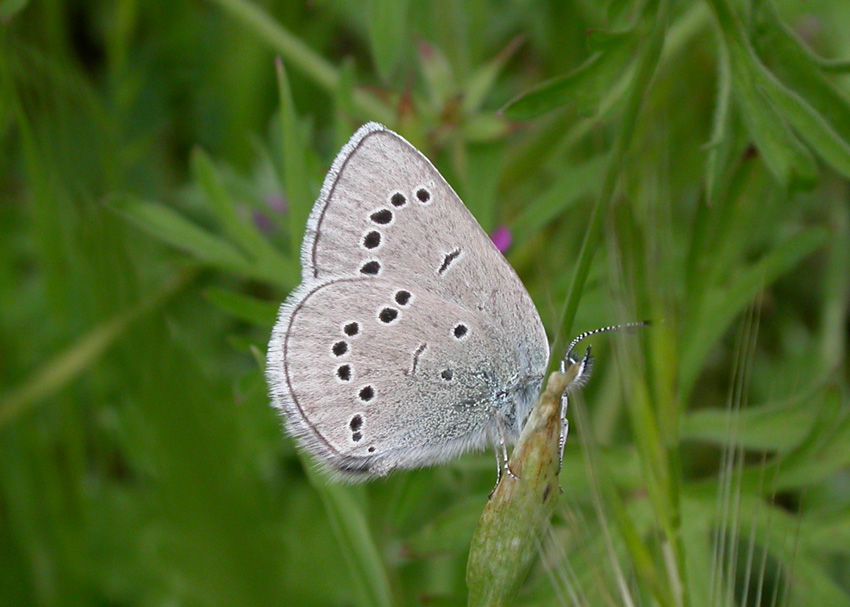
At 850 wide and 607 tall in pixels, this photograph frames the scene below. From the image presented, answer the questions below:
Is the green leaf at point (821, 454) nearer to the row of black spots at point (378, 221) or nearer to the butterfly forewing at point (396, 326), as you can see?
the butterfly forewing at point (396, 326)

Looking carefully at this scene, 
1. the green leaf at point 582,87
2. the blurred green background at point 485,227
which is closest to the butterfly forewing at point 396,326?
the blurred green background at point 485,227

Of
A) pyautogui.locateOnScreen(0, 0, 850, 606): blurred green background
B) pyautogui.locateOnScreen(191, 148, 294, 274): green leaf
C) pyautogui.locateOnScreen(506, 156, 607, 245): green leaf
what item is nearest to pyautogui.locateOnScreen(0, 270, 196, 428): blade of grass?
pyautogui.locateOnScreen(0, 0, 850, 606): blurred green background

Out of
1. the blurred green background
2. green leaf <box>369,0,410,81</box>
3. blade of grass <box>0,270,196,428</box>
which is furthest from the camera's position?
blade of grass <box>0,270,196,428</box>

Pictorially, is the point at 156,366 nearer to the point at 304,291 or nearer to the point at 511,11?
the point at 304,291

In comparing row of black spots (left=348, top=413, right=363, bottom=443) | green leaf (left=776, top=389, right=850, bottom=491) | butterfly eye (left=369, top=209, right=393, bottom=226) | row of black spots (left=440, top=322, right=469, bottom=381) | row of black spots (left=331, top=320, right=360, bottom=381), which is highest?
butterfly eye (left=369, top=209, right=393, bottom=226)

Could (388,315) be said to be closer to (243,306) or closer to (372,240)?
(372,240)

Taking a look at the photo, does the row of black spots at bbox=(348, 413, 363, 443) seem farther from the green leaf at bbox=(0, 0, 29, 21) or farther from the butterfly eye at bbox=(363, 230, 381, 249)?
the green leaf at bbox=(0, 0, 29, 21)

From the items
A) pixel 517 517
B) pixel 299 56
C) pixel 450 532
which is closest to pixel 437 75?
pixel 299 56

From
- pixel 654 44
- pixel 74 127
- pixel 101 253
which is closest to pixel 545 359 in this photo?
pixel 654 44
